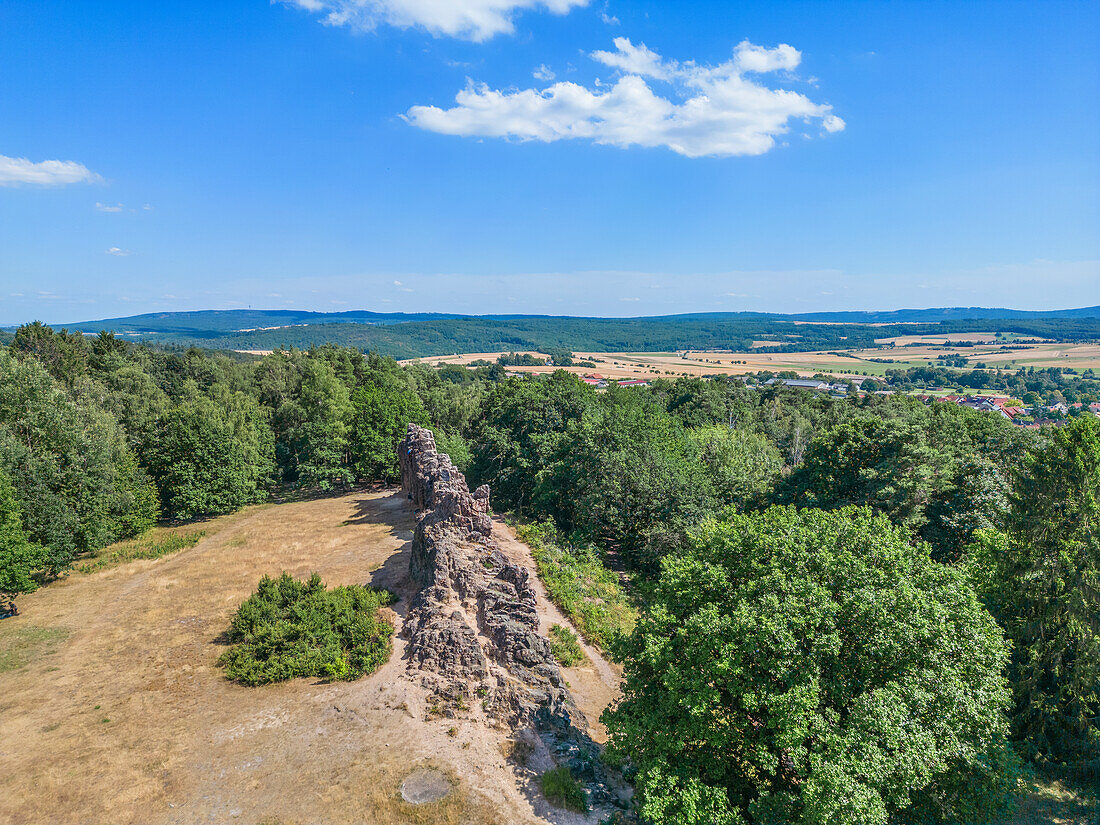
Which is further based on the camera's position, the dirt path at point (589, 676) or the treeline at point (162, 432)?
the treeline at point (162, 432)

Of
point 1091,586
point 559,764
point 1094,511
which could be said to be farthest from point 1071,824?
point 559,764

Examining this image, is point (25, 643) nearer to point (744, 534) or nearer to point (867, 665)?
point (744, 534)

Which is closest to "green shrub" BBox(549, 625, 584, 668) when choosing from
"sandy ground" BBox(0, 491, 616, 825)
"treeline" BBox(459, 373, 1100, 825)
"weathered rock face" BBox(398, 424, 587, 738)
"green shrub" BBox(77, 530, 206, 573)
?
"sandy ground" BBox(0, 491, 616, 825)

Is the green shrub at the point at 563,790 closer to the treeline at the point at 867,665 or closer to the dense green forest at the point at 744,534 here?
the treeline at the point at 867,665

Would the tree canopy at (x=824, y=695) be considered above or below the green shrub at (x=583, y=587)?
above

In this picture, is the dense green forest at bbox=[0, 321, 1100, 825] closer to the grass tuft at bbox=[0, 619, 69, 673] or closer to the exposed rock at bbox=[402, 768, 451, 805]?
the grass tuft at bbox=[0, 619, 69, 673]

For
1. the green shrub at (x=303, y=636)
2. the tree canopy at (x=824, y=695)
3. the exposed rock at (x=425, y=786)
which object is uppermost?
the tree canopy at (x=824, y=695)

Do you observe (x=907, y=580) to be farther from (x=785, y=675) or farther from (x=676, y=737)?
(x=676, y=737)

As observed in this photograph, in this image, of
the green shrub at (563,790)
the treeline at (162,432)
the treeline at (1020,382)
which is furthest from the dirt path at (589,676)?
the treeline at (1020,382)
